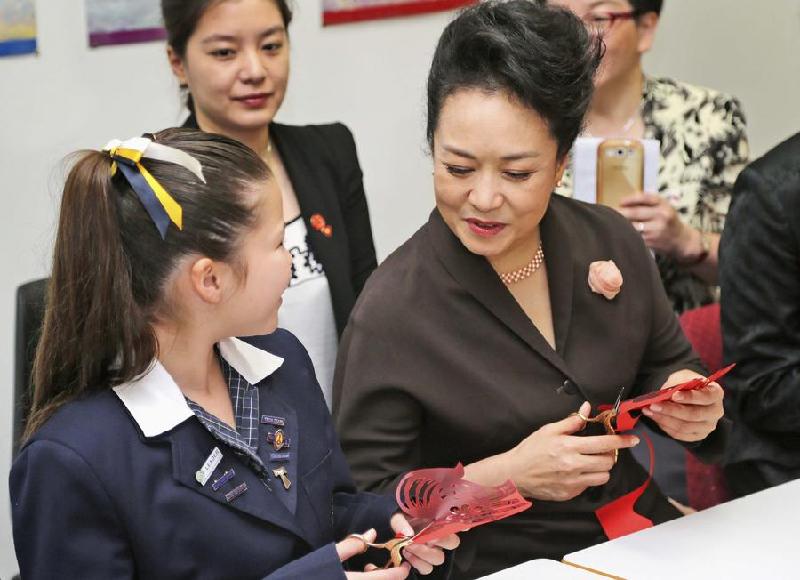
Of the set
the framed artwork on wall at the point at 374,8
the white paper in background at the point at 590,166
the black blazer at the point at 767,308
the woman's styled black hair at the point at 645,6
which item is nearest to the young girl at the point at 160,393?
the black blazer at the point at 767,308

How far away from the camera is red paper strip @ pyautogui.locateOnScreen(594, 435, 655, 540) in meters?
1.87

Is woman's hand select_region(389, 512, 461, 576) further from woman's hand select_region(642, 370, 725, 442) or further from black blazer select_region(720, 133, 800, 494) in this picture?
black blazer select_region(720, 133, 800, 494)

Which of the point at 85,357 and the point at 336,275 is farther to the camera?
the point at 336,275

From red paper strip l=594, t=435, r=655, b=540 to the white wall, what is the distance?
2.46 feet

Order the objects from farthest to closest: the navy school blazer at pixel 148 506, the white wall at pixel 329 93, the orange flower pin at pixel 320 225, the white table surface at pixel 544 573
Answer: the white wall at pixel 329 93
the orange flower pin at pixel 320 225
the white table surface at pixel 544 573
the navy school blazer at pixel 148 506

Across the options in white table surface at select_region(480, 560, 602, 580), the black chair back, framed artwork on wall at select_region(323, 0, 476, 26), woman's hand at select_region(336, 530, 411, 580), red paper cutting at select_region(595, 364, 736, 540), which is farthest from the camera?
framed artwork on wall at select_region(323, 0, 476, 26)

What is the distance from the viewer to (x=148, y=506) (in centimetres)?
142

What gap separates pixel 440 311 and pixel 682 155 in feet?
4.07

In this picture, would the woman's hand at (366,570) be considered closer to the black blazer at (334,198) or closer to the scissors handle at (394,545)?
the scissors handle at (394,545)

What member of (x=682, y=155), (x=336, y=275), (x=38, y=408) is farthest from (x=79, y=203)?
(x=682, y=155)

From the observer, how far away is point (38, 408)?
148 centimetres

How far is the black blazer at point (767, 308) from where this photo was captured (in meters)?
2.18

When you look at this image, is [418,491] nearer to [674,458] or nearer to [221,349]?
[221,349]

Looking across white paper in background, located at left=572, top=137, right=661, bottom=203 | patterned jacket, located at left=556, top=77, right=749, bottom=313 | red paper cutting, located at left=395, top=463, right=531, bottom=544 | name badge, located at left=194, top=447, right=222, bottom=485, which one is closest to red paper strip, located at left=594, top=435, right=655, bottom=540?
red paper cutting, located at left=395, top=463, right=531, bottom=544
